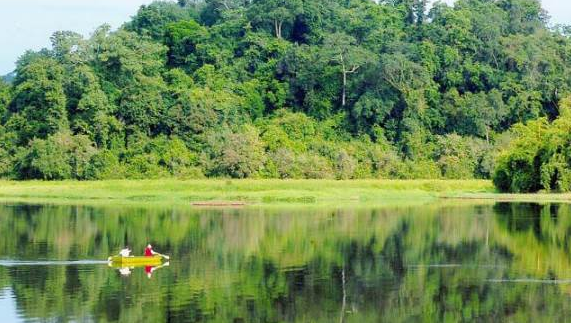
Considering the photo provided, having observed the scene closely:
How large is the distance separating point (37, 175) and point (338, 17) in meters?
32.2

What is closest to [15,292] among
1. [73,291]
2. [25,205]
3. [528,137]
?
[73,291]

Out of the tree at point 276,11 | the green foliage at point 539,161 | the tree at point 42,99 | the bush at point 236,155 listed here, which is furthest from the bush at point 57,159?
the green foliage at point 539,161

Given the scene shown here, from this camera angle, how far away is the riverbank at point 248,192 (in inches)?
2510

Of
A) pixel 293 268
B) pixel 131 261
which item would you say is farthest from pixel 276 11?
pixel 293 268

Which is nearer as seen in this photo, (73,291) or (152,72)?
(73,291)

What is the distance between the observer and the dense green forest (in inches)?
3068

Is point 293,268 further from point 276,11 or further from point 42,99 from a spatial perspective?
point 276,11

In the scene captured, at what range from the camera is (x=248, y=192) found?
217 ft

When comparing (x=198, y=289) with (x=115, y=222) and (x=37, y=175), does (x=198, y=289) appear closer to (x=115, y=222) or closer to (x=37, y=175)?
(x=115, y=222)

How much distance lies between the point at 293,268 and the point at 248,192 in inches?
1322

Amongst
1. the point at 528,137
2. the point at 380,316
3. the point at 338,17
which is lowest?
the point at 380,316

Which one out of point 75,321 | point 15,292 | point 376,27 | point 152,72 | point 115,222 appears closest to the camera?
point 75,321

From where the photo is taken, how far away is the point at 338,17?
92.9m

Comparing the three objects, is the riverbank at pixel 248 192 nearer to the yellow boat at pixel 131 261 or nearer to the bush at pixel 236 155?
the bush at pixel 236 155
